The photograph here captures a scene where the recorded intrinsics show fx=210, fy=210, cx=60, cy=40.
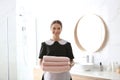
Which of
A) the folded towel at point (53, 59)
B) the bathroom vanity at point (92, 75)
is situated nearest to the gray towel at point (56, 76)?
the folded towel at point (53, 59)

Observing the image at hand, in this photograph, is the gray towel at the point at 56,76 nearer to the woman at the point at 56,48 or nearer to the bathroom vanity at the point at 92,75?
the woman at the point at 56,48

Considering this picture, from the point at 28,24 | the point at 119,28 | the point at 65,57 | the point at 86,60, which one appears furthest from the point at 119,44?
the point at 28,24

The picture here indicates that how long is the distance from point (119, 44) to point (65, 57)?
1.12 m

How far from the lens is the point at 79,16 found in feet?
10.9

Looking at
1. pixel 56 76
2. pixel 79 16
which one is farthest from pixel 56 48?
pixel 79 16

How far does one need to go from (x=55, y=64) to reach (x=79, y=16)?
1443mm

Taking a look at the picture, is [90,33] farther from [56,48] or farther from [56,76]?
[56,76]

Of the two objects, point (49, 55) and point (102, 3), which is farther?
point (102, 3)

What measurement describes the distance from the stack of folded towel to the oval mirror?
3.75 feet

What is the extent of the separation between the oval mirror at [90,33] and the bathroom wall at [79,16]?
72 millimetres

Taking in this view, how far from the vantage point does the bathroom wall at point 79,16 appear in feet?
9.65

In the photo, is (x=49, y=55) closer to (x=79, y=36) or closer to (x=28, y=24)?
(x=79, y=36)

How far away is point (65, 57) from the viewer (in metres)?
2.09

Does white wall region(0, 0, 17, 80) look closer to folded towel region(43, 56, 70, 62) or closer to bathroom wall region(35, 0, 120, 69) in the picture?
bathroom wall region(35, 0, 120, 69)
